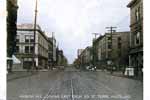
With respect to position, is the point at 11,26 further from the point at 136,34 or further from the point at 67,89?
the point at 136,34

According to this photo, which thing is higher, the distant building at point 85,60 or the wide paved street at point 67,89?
the distant building at point 85,60

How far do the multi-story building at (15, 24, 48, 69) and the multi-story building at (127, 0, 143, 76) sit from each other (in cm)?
118

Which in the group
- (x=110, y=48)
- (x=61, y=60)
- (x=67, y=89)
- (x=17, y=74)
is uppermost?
(x=110, y=48)

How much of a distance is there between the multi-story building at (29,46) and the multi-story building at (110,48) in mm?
765

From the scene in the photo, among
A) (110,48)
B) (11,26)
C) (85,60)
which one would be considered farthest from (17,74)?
(85,60)

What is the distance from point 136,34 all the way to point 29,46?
1.38 meters

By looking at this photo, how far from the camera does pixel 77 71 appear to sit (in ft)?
17.8

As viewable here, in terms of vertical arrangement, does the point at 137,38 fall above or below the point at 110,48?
above

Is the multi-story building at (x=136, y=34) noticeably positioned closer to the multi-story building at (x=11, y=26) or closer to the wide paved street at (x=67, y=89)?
the wide paved street at (x=67, y=89)

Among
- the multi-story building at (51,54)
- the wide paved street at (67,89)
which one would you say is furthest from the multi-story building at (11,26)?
the multi-story building at (51,54)

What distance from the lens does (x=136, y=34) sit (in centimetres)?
374

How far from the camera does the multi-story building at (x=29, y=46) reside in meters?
3.80

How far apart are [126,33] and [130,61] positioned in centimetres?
42

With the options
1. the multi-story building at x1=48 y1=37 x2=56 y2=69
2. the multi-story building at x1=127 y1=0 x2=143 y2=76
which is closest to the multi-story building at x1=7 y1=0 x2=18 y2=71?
the multi-story building at x1=48 y1=37 x2=56 y2=69
